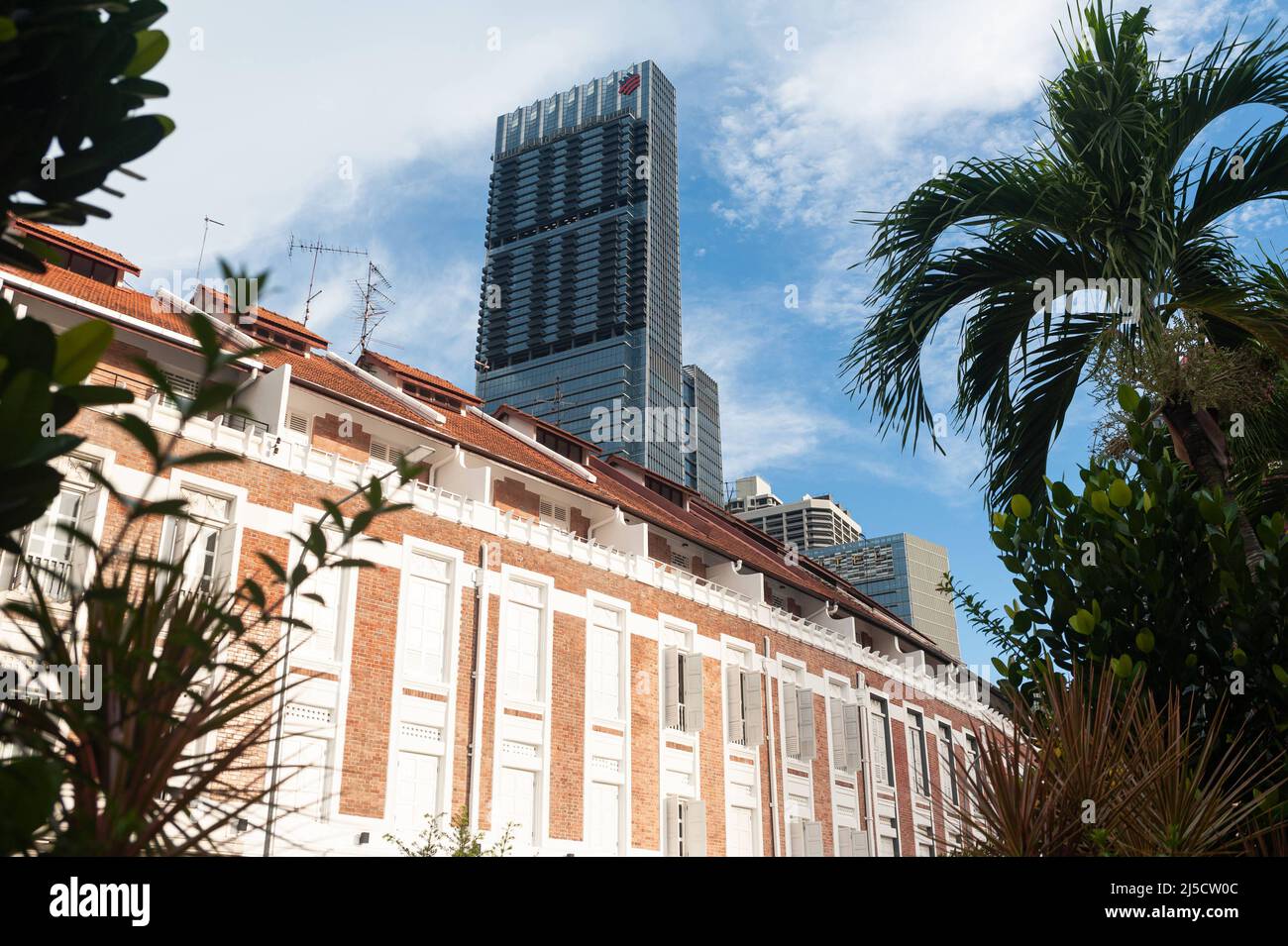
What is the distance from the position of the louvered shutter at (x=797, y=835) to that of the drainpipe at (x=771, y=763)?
87 cm

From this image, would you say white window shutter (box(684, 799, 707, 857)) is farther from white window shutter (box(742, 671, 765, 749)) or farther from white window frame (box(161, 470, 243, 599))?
white window frame (box(161, 470, 243, 599))

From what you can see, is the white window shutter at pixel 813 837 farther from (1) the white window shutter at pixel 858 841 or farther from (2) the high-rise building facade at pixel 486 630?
(1) the white window shutter at pixel 858 841

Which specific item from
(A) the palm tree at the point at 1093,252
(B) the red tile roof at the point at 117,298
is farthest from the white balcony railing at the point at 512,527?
(A) the palm tree at the point at 1093,252

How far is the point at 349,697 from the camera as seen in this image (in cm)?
1975

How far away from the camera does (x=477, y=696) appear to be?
71.7ft

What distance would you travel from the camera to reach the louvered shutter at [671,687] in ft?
85.4

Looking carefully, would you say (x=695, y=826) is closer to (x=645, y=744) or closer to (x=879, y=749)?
(x=645, y=744)

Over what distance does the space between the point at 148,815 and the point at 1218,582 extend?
468cm

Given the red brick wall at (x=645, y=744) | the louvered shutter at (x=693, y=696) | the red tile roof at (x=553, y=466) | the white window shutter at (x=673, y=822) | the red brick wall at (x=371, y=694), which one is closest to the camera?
the red brick wall at (x=371, y=694)

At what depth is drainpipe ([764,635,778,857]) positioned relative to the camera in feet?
89.8

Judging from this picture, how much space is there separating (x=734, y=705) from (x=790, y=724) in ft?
8.37

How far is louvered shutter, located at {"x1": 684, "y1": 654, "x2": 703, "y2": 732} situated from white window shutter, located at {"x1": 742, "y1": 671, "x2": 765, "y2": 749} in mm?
2161
